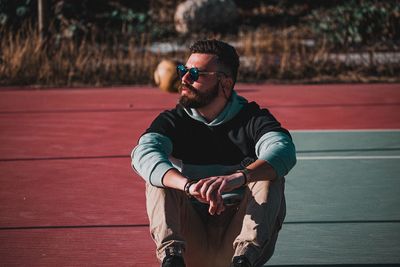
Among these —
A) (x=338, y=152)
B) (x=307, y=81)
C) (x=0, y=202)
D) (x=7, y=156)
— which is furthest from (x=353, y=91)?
(x=0, y=202)

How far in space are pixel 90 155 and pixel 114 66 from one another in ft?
23.9

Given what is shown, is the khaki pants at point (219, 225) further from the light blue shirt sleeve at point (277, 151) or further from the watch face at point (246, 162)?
the watch face at point (246, 162)

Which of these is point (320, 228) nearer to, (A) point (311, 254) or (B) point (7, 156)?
(A) point (311, 254)

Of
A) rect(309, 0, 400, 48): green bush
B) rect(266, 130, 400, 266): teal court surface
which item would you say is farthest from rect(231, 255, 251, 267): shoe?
rect(309, 0, 400, 48): green bush

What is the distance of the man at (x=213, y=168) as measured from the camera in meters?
4.36

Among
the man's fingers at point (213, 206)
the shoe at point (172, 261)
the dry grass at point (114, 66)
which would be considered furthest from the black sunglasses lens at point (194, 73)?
the dry grass at point (114, 66)

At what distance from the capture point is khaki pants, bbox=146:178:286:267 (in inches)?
171

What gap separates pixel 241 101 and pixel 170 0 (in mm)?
22354

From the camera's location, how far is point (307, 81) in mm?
16094

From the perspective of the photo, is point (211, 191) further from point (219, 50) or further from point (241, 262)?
point (219, 50)

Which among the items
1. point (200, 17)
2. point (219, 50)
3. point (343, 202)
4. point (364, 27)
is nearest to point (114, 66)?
point (364, 27)

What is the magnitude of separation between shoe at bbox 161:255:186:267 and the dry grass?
11.9 metres

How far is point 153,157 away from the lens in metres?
4.56

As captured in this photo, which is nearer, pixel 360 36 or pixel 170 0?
pixel 360 36
